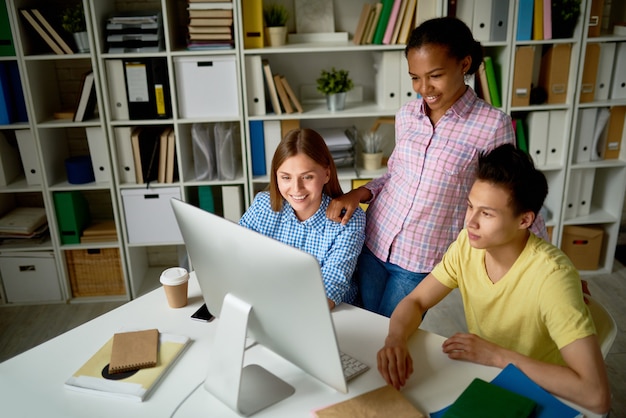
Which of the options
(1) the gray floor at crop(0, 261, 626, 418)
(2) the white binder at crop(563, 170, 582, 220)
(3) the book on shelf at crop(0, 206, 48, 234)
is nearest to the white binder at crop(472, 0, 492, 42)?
(2) the white binder at crop(563, 170, 582, 220)

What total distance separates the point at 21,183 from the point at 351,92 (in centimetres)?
198

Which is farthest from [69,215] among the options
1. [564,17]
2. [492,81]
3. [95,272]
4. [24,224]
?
[564,17]

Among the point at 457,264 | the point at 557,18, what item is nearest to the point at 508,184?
the point at 457,264

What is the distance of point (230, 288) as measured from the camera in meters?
1.29

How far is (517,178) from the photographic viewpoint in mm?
1428

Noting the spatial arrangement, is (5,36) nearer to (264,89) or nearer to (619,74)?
(264,89)

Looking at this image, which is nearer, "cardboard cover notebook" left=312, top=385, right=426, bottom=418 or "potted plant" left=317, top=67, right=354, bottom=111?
"cardboard cover notebook" left=312, top=385, right=426, bottom=418

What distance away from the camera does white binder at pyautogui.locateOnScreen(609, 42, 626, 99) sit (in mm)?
3172

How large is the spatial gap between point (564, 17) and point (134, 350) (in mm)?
2742

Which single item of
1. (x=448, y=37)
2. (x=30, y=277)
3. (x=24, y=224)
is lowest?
(x=30, y=277)

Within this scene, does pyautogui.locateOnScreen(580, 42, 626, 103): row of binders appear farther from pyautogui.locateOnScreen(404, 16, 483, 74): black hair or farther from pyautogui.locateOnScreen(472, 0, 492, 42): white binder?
pyautogui.locateOnScreen(404, 16, 483, 74): black hair

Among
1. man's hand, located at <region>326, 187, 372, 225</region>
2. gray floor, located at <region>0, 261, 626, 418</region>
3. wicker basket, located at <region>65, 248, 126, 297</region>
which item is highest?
man's hand, located at <region>326, 187, 372, 225</region>

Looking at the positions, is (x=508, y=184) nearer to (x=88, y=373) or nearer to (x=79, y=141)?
(x=88, y=373)

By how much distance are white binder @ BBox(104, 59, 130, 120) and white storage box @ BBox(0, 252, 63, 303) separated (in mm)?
943
